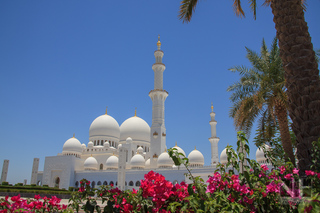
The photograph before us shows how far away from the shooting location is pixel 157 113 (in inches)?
1383

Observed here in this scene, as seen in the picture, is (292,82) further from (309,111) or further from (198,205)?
(198,205)

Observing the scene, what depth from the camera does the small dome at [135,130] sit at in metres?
42.6

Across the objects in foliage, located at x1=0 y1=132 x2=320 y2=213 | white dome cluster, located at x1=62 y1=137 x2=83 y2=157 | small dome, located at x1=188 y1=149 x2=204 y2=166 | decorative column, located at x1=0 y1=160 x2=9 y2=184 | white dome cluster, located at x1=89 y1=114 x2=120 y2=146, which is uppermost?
white dome cluster, located at x1=89 y1=114 x2=120 y2=146

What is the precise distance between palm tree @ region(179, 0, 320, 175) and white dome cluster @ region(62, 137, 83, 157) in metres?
39.5

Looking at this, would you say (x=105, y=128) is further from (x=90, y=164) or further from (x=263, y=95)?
(x=263, y=95)

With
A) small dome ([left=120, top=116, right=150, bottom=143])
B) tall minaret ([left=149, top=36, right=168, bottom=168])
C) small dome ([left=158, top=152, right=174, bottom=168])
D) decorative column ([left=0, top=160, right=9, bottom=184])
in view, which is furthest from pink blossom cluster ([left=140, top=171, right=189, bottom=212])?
decorative column ([left=0, top=160, right=9, bottom=184])

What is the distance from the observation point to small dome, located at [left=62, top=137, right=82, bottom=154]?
41241 mm

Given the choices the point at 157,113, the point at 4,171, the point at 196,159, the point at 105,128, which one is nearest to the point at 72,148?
the point at 105,128

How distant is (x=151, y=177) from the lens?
361 centimetres

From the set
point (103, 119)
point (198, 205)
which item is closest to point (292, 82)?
point (198, 205)

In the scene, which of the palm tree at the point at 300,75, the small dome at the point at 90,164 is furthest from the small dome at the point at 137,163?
the palm tree at the point at 300,75

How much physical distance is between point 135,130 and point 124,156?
954 cm

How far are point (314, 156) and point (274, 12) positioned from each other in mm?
3668

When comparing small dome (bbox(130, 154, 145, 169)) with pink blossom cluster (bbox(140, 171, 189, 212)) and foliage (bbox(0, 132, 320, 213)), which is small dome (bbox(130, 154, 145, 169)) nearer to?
foliage (bbox(0, 132, 320, 213))
